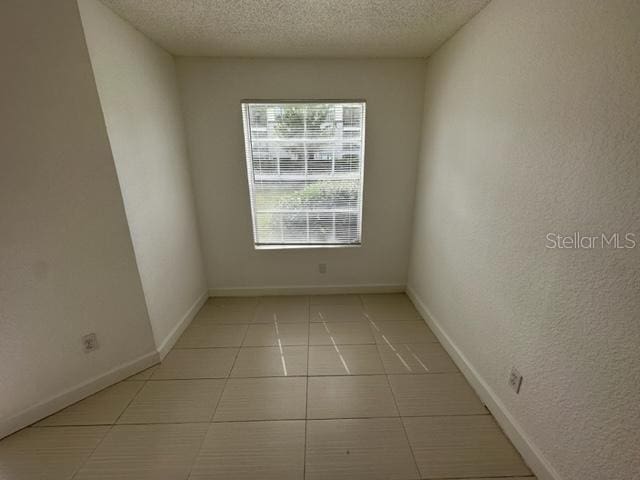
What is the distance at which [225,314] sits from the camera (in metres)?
2.58

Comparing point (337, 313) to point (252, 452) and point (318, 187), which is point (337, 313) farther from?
point (252, 452)

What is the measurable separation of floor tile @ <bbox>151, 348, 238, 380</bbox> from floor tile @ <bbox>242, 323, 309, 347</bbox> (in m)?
0.18

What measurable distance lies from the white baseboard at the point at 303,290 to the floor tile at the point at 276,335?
21.2 inches

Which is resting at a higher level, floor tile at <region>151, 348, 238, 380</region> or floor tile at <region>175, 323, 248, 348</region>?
floor tile at <region>175, 323, 248, 348</region>

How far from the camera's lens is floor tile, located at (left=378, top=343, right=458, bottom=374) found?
1.86 meters

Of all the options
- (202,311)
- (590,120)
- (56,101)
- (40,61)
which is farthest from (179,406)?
(590,120)

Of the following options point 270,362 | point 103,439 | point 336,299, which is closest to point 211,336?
point 270,362

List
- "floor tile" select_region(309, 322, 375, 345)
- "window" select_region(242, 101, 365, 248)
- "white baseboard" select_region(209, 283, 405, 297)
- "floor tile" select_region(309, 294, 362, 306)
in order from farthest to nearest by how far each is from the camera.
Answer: "white baseboard" select_region(209, 283, 405, 297) < "floor tile" select_region(309, 294, 362, 306) < "window" select_region(242, 101, 365, 248) < "floor tile" select_region(309, 322, 375, 345)

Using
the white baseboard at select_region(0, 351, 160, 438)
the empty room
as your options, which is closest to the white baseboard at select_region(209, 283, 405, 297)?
the empty room

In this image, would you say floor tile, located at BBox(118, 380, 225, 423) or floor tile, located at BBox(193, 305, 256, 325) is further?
floor tile, located at BBox(193, 305, 256, 325)

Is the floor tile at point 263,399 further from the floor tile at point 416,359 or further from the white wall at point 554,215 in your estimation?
the white wall at point 554,215

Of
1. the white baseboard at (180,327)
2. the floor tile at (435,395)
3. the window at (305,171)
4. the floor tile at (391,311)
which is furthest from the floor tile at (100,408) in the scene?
the floor tile at (391,311)

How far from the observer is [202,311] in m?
2.64

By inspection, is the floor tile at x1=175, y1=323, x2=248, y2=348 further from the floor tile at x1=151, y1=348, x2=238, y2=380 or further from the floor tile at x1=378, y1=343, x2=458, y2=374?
the floor tile at x1=378, y1=343, x2=458, y2=374
